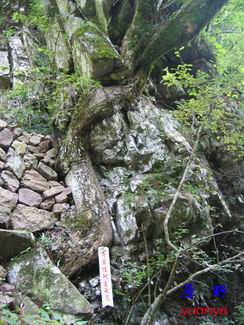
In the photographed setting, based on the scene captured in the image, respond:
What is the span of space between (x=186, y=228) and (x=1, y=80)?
4841 mm

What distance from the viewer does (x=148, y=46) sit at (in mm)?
6258

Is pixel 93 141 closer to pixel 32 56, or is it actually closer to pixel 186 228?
pixel 186 228

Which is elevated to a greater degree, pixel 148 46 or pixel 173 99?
pixel 148 46

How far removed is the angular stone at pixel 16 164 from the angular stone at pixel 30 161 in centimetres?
8

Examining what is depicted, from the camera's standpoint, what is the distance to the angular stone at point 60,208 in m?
4.63

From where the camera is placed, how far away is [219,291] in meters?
5.48

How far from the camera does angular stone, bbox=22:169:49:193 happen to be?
4.83 metres

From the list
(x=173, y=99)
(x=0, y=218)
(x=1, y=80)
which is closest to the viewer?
(x=0, y=218)

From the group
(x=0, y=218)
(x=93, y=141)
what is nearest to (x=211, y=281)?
(x=93, y=141)

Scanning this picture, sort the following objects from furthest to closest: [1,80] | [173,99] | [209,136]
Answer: [173,99]
[209,136]
[1,80]

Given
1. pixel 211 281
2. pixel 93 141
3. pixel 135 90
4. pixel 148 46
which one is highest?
pixel 148 46

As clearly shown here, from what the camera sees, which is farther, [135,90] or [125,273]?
[135,90]

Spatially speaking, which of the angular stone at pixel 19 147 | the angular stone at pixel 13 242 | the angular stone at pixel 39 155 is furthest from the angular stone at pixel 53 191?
the angular stone at pixel 13 242

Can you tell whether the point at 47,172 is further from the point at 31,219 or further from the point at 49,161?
the point at 31,219
